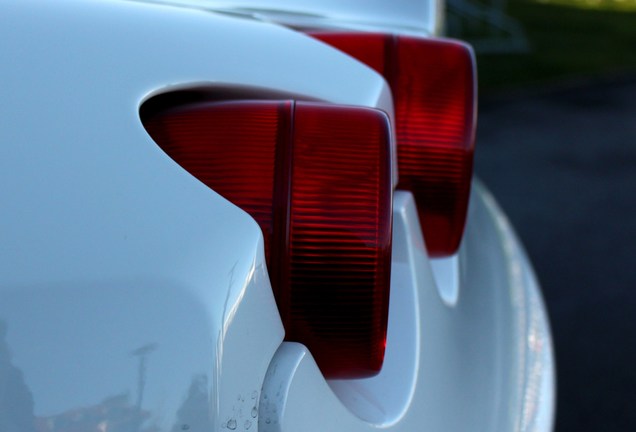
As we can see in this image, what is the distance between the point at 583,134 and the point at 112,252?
6.66m

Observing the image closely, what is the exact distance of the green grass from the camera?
9.59m

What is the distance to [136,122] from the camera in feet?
3.19

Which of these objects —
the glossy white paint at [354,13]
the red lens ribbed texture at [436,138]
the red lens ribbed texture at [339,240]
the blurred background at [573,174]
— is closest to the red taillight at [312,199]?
the red lens ribbed texture at [339,240]

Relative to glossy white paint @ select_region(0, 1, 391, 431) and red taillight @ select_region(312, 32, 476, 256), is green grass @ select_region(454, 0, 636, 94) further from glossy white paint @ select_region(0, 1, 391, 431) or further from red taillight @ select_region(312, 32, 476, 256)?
glossy white paint @ select_region(0, 1, 391, 431)

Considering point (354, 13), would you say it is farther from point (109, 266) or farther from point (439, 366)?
point (109, 266)

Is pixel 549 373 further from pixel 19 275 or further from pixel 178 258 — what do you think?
pixel 19 275

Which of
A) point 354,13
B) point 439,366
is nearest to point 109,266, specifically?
point 439,366

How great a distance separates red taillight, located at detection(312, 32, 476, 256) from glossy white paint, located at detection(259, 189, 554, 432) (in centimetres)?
8

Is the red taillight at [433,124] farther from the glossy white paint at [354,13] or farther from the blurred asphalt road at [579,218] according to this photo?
the blurred asphalt road at [579,218]

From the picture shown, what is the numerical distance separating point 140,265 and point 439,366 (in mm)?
551

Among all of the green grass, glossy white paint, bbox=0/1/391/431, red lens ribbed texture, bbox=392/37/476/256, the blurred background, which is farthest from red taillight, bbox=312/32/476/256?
the green grass

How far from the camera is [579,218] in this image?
504 cm

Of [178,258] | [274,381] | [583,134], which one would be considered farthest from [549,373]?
[583,134]

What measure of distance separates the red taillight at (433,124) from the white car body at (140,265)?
0.68ft
